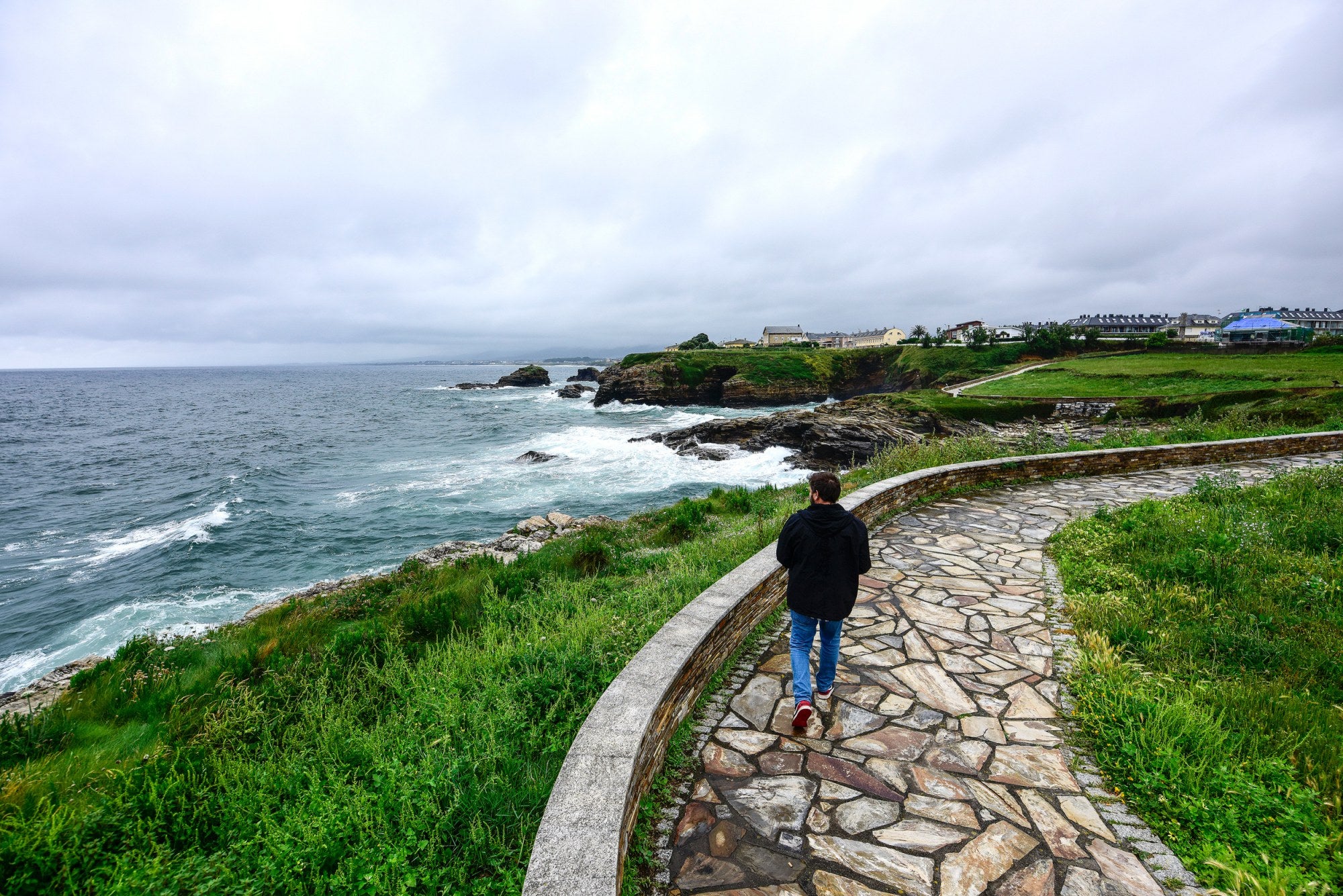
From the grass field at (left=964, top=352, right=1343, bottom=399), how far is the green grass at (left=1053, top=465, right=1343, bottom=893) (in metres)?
23.9

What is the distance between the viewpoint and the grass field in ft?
81.6

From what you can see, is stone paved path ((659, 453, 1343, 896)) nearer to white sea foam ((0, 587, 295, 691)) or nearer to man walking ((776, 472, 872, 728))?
man walking ((776, 472, 872, 728))

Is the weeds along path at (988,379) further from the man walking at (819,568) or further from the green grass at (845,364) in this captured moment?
the man walking at (819,568)

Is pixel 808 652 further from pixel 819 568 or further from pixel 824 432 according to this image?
pixel 824 432

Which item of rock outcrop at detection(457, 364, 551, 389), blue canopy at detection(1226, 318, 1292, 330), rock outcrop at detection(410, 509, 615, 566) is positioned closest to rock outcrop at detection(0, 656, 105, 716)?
rock outcrop at detection(410, 509, 615, 566)

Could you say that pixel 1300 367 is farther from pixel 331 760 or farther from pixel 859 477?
pixel 331 760

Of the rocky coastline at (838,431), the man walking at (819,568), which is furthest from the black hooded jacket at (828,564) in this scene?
the rocky coastline at (838,431)

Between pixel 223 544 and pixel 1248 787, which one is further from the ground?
pixel 1248 787

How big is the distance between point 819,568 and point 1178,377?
122 ft

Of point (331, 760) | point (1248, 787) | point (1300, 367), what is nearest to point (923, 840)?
point (1248, 787)

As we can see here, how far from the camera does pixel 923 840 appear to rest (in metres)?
2.77

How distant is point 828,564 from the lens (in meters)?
3.70

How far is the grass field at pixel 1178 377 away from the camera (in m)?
24.9

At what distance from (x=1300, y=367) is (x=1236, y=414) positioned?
70.5 ft
